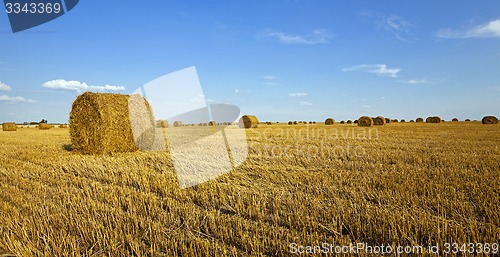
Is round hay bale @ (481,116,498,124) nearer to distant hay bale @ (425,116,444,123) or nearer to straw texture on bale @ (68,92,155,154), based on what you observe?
distant hay bale @ (425,116,444,123)

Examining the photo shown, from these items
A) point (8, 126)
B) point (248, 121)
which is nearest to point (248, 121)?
point (248, 121)

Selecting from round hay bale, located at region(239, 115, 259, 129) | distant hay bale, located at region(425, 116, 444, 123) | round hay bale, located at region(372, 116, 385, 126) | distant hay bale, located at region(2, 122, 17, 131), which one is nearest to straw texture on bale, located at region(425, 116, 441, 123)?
distant hay bale, located at region(425, 116, 444, 123)

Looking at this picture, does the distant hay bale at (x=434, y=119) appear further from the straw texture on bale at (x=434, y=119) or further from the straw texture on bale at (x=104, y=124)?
the straw texture on bale at (x=104, y=124)

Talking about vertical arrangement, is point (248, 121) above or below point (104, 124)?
above

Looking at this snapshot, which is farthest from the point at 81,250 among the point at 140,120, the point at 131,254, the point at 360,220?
the point at 140,120

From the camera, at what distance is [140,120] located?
10328 millimetres

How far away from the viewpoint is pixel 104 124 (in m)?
8.91

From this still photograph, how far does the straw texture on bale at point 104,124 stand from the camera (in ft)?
29.3

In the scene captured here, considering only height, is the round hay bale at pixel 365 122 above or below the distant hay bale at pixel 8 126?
below

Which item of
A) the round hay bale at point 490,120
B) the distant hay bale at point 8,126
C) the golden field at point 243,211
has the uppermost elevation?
the distant hay bale at point 8,126

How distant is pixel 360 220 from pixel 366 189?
1437 mm

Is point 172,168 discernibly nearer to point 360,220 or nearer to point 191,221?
point 191,221

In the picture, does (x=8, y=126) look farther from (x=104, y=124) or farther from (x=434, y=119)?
(x=434, y=119)

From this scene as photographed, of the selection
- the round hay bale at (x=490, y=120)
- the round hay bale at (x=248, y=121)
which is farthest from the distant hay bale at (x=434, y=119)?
the round hay bale at (x=248, y=121)
